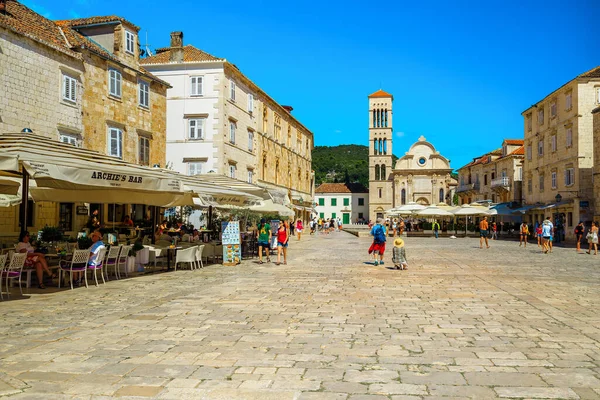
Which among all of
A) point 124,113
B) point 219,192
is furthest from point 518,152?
point 219,192

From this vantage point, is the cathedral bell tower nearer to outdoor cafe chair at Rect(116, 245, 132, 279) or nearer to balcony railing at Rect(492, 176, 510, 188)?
balcony railing at Rect(492, 176, 510, 188)

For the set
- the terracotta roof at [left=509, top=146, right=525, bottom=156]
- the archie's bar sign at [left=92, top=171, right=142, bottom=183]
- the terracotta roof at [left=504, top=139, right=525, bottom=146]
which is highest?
the terracotta roof at [left=504, top=139, right=525, bottom=146]

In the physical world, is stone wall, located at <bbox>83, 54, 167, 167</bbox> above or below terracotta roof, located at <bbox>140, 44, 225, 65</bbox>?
below

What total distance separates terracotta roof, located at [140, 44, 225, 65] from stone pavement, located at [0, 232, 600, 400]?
23.7 meters

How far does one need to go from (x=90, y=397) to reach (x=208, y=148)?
28251mm

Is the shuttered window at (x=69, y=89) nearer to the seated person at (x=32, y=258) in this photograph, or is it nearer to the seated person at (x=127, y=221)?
the seated person at (x=127, y=221)

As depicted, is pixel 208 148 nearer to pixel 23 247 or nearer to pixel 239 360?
pixel 23 247

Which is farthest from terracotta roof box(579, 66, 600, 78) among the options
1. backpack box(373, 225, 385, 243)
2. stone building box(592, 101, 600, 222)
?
backpack box(373, 225, 385, 243)

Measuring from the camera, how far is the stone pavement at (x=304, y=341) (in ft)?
14.7

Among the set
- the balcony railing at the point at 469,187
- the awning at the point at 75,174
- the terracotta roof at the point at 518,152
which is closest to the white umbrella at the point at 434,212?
the terracotta roof at the point at 518,152

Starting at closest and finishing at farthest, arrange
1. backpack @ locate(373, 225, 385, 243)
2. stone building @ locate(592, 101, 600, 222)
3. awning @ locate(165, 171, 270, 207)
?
awning @ locate(165, 171, 270, 207)
backpack @ locate(373, 225, 385, 243)
stone building @ locate(592, 101, 600, 222)

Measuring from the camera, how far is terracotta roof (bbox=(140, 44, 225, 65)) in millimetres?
32281

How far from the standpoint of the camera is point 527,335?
640 centimetres

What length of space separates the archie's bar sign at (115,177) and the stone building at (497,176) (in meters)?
41.7
